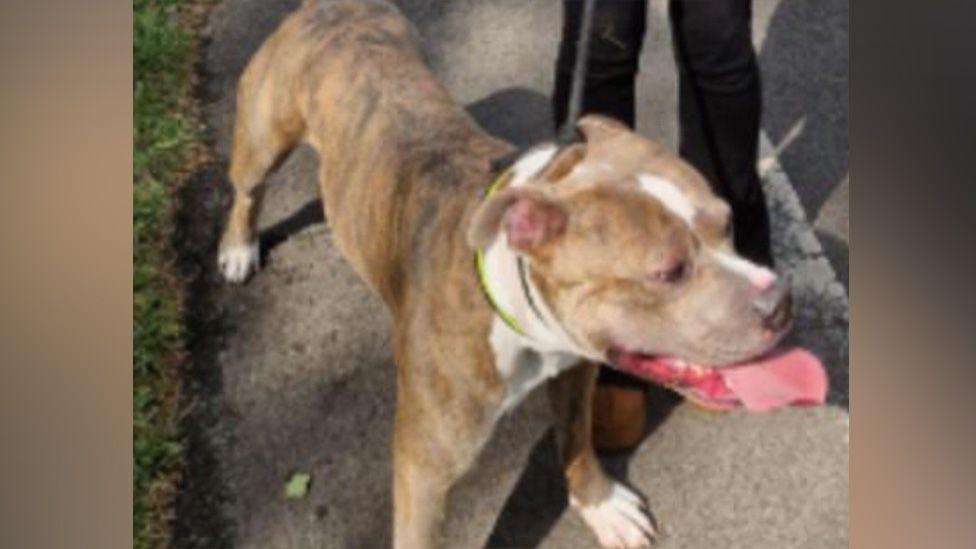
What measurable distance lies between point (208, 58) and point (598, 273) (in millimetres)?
3107

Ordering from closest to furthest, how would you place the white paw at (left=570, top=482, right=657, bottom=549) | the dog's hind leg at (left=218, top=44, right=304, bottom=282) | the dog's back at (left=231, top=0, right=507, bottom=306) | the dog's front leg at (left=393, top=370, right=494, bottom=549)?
the dog's front leg at (left=393, top=370, right=494, bottom=549)
the dog's back at (left=231, top=0, right=507, bottom=306)
the white paw at (left=570, top=482, right=657, bottom=549)
the dog's hind leg at (left=218, top=44, right=304, bottom=282)

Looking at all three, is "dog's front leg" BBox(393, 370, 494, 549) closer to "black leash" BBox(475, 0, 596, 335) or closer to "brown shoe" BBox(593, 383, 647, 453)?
"black leash" BBox(475, 0, 596, 335)

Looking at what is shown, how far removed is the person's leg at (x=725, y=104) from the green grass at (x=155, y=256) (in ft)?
5.54

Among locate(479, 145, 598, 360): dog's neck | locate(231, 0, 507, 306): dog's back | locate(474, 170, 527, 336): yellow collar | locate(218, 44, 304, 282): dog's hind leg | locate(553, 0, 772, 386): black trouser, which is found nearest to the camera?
locate(479, 145, 598, 360): dog's neck

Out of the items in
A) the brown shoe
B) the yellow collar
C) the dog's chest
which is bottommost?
the brown shoe

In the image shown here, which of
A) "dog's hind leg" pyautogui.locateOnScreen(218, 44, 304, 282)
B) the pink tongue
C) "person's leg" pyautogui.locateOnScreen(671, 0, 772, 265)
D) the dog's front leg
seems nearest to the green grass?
"dog's hind leg" pyautogui.locateOnScreen(218, 44, 304, 282)

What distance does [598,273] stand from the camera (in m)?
2.46

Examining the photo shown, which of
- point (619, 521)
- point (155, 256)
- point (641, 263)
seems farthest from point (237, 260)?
point (641, 263)

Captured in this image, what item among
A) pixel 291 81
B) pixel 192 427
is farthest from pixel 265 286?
pixel 291 81

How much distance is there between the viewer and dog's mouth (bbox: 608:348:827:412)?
2.61 metres

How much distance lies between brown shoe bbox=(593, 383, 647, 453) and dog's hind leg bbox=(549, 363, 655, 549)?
0.14 metres

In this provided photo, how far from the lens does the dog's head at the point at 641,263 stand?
2445 millimetres

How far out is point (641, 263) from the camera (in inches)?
96.0
